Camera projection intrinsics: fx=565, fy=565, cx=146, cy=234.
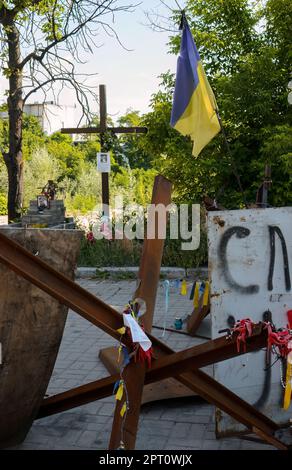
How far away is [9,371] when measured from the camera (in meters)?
3.66

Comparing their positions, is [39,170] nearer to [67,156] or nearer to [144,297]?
[67,156]

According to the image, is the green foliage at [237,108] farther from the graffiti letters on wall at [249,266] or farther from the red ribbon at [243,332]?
the red ribbon at [243,332]

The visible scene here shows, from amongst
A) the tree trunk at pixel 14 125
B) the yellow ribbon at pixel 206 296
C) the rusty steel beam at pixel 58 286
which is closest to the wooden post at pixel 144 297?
the rusty steel beam at pixel 58 286

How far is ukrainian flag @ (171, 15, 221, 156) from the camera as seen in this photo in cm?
443

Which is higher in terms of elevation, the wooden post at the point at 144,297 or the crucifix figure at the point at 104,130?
the crucifix figure at the point at 104,130

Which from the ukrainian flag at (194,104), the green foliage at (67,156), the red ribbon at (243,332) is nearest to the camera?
the red ribbon at (243,332)

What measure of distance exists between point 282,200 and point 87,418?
7270 mm

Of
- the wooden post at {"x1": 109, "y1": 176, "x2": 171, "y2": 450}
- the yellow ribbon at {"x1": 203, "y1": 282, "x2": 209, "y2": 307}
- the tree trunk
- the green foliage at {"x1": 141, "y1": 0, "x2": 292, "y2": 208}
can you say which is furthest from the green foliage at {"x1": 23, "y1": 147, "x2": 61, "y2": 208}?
the wooden post at {"x1": 109, "y1": 176, "x2": 171, "y2": 450}

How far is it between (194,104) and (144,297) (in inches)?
66.8

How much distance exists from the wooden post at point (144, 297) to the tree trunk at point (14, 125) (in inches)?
406

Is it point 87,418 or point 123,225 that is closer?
point 87,418

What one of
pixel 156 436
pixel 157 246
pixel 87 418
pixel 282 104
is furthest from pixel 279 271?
pixel 282 104

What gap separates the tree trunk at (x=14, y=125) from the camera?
13344 mm
